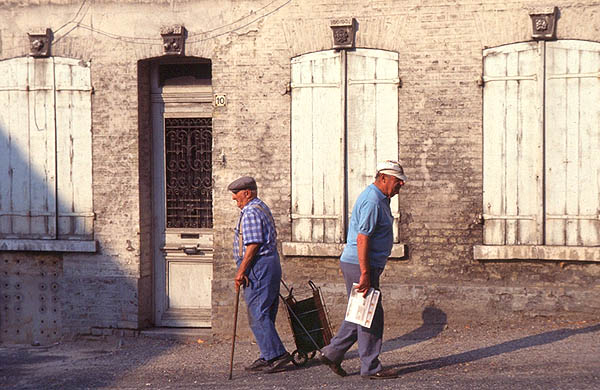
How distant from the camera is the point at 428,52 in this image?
11250 mm

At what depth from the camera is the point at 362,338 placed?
8.55 m

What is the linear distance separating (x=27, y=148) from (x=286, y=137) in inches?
134

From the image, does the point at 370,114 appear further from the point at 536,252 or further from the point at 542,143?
the point at 536,252

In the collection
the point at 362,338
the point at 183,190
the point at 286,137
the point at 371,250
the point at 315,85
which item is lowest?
the point at 362,338

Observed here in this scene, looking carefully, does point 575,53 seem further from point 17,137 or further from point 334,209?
point 17,137

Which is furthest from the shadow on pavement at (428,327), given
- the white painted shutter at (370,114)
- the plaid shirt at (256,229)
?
the plaid shirt at (256,229)

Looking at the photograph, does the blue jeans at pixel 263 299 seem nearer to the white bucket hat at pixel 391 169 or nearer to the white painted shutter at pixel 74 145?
the white bucket hat at pixel 391 169

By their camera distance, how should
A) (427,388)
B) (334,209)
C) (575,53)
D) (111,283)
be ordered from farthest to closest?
(111,283) → (334,209) → (575,53) → (427,388)

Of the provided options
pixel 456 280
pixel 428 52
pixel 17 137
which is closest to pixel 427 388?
pixel 456 280

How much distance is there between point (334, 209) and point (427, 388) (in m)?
3.66

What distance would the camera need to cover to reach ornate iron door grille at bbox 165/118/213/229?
1229 centimetres

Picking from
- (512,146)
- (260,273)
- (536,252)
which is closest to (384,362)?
(260,273)

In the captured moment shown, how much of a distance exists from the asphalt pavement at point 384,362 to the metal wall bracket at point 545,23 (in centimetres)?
316

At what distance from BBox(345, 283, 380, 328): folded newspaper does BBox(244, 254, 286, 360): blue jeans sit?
1.04 m
